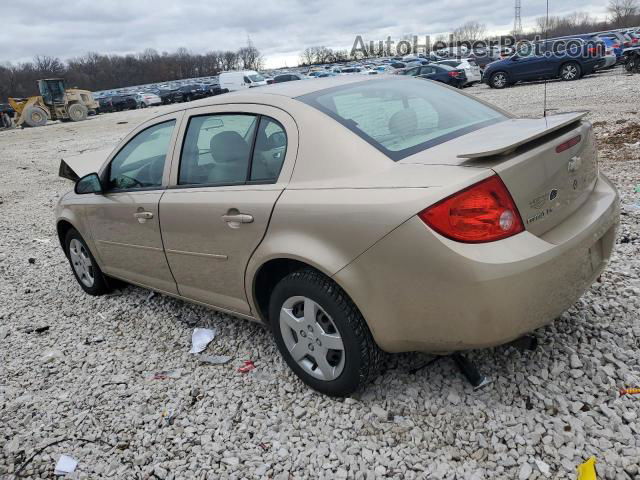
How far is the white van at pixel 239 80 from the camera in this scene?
124 feet

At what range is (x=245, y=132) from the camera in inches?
119

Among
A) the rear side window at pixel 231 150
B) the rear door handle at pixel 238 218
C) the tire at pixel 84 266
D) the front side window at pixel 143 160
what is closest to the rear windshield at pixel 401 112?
the rear side window at pixel 231 150

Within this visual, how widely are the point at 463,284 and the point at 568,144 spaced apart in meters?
0.96

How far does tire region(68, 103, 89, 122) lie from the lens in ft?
123

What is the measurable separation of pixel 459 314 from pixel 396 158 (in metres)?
0.78

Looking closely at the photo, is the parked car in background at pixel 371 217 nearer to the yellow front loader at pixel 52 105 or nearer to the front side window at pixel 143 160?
the front side window at pixel 143 160

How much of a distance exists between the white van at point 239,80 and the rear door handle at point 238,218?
1432 inches

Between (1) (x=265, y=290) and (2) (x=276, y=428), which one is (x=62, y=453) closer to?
(2) (x=276, y=428)

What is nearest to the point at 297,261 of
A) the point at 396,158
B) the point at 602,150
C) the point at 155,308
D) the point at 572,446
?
the point at 396,158

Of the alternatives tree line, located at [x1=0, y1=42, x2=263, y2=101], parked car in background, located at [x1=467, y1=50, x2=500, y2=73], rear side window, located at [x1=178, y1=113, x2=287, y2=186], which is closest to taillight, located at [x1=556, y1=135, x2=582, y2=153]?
rear side window, located at [x1=178, y1=113, x2=287, y2=186]

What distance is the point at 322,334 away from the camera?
265 cm

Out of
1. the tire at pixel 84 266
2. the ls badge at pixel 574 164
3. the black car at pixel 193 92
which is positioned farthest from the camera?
the black car at pixel 193 92

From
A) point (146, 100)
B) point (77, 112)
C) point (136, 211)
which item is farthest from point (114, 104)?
point (136, 211)

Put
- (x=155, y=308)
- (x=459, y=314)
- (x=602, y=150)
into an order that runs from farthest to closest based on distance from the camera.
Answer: (x=602, y=150) < (x=155, y=308) < (x=459, y=314)
